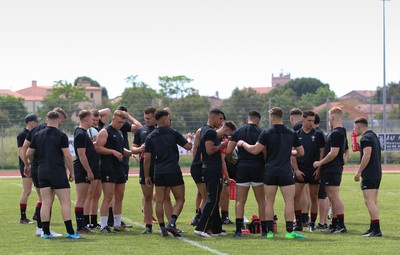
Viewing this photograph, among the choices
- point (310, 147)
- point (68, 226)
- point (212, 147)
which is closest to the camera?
point (68, 226)

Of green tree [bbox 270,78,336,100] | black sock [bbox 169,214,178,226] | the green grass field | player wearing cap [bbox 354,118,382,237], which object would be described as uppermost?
green tree [bbox 270,78,336,100]

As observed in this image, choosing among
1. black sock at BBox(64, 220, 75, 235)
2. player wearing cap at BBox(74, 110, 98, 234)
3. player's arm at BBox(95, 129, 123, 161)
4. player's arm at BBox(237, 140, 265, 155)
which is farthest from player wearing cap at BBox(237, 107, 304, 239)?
black sock at BBox(64, 220, 75, 235)

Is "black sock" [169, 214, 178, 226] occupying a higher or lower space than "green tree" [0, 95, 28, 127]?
lower

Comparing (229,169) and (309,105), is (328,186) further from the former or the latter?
(309,105)

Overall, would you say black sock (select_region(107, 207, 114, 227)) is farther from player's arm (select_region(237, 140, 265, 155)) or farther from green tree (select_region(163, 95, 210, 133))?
green tree (select_region(163, 95, 210, 133))

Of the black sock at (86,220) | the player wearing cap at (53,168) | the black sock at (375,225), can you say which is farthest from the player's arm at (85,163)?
the black sock at (375,225)

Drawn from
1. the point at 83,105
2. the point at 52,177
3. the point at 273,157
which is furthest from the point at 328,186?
the point at 83,105

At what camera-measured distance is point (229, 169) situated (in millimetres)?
15602

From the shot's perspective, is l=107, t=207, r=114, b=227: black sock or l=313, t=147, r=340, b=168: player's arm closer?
l=313, t=147, r=340, b=168: player's arm

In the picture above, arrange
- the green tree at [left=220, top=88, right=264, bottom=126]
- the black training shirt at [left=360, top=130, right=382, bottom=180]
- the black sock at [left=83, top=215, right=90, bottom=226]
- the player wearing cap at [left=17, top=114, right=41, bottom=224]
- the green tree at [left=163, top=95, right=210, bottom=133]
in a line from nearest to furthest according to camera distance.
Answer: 1. the black training shirt at [left=360, top=130, right=382, bottom=180]
2. the black sock at [left=83, top=215, right=90, bottom=226]
3. the player wearing cap at [left=17, top=114, right=41, bottom=224]
4. the green tree at [left=163, top=95, right=210, bottom=133]
5. the green tree at [left=220, top=88, right=264, bottom=126]

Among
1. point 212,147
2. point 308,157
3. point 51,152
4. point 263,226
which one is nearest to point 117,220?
point 51,152

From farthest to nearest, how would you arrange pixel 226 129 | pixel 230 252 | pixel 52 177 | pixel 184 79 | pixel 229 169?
pixel 184 79 < pixel 229 169 < pixel 226 129 < pixel 52 177 < pixel 230 252

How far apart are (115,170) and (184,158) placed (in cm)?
2725

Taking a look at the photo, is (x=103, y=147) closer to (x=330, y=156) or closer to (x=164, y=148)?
(x=164, y=148)
